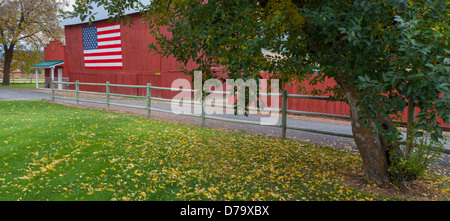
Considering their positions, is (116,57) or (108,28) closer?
(108,28)

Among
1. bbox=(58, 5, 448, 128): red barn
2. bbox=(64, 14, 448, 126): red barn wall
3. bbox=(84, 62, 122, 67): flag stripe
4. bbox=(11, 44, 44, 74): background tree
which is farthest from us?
bbox=(11, 44, 44, 74): background tree

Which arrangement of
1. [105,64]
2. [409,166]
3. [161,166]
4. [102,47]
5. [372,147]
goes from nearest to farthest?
[409,166] < [372,147] < [161,166] < [102,47] < [105,64]

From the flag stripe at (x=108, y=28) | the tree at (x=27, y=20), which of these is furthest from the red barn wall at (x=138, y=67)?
the tree at (x=27, y=20)

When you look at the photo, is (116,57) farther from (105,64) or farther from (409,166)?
(409,166)

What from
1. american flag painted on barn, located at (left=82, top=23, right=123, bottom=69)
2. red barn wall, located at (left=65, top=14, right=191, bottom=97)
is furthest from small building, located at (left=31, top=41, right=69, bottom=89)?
american flag painted on barn, located at (left=82, top=23, right=123, bottom=69)

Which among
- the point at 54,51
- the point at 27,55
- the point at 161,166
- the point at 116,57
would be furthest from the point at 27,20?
the point at 161,166

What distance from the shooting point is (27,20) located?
30891 millimetres

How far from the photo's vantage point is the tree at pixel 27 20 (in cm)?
2984

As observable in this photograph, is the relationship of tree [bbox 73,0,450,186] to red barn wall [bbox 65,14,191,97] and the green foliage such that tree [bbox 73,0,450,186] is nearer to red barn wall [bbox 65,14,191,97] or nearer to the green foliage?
the green foliage

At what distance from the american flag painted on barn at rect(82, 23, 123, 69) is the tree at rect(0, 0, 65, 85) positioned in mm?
9262

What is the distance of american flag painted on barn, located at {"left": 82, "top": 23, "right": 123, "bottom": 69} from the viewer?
21984 mm

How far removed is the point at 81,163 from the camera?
5.91m

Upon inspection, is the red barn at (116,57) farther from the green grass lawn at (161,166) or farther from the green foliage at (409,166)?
the green foliage at (409,166)

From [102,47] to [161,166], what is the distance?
19252 millimetres
